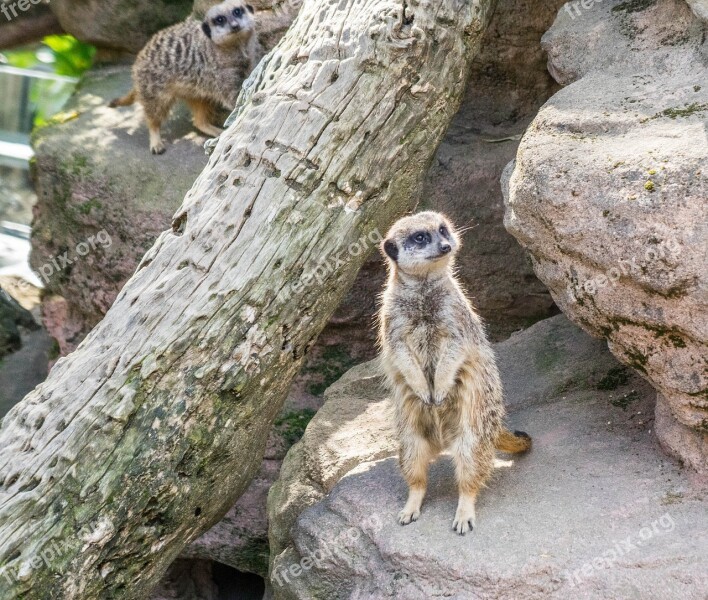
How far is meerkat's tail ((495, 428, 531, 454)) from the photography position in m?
3.67

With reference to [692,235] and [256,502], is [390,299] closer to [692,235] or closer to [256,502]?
[692,235]

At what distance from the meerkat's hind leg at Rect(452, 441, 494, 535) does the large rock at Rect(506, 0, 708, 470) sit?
2.18 feet

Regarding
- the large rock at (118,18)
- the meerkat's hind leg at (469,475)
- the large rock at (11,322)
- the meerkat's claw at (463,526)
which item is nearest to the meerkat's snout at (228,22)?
the large rock at (118,18)

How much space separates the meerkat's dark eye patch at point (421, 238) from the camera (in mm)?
3678

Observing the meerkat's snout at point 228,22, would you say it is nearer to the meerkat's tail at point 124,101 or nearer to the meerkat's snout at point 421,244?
the meerkat's tail at point 124,101

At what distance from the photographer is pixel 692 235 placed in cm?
296

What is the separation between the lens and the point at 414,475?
355 centimetres

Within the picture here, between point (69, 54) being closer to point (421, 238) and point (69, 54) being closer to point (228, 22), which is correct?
point (228, 22)

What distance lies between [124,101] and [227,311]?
350 cm

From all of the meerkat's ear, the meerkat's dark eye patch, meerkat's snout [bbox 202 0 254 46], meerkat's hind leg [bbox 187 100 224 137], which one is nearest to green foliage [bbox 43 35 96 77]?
meerkat's hind leg [bbox 187 100 224 137]

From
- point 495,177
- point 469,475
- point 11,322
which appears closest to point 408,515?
point 469,475

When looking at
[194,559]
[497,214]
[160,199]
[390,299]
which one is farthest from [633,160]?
[194,559]

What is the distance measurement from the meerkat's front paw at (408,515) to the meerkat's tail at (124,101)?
4.07 meters

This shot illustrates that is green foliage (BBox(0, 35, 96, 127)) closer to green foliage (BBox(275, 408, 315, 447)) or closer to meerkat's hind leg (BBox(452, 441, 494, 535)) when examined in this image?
green foliage (BBox(275, 408, 315, 447))
